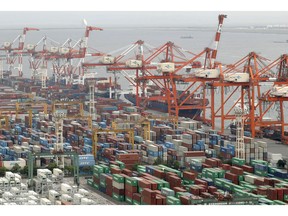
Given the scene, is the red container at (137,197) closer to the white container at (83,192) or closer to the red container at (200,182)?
the white container at (83,192)

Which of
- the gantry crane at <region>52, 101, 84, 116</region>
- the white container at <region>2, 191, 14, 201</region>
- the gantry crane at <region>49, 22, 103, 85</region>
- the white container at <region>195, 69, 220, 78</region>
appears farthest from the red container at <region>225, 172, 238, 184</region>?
the gantry crane at <region>49, 22, 103, 85</region>

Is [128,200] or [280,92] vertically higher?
[280,92]

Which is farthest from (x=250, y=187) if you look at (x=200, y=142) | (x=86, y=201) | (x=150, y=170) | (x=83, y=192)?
(x=200, y=142)

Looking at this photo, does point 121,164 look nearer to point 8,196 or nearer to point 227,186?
point 227,186

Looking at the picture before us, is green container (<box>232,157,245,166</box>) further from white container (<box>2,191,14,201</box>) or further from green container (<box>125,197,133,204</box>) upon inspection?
white container (<box>2,191,14,201</box>)

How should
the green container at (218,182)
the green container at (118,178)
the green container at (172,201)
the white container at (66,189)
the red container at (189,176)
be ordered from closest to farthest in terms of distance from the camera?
the green container at (172,201), the white container at (66,189), the green container at (118,178), the green container at (218,182), the red container at (189,176)

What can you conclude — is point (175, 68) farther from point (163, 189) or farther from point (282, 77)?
point (163, 189)

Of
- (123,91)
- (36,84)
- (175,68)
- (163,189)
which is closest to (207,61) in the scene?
(175,68)

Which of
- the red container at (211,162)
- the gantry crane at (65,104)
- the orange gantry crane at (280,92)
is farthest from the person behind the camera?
the gantry crane at (65,104)

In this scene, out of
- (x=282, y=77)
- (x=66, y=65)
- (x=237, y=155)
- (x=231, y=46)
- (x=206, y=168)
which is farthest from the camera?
(x=231, y=46)

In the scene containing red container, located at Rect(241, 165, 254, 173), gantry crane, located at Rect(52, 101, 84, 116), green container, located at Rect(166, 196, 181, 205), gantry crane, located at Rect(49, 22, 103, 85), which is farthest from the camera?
gantry crane, located at Rect(49, 22, 103, 85)

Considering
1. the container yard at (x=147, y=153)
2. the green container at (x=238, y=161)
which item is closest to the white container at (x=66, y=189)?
the container yard at (x=147, y=153)
